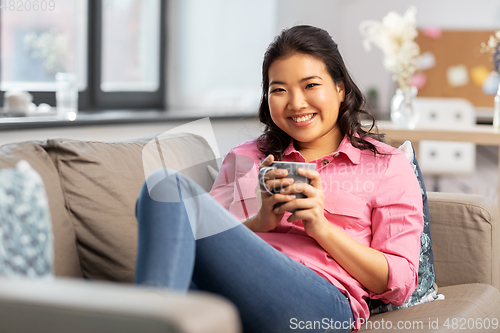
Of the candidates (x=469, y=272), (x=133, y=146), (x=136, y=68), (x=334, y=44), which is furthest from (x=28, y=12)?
(x=469, y=272)

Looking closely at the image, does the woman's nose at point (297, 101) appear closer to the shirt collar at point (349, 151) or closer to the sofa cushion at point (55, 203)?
the shirt collar at point (349, 151)

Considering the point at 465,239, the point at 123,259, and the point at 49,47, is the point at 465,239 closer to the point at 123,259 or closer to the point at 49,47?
the point at 123,259

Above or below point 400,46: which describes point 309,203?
below

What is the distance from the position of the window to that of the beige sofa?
123 centimetres

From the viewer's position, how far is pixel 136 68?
324cm

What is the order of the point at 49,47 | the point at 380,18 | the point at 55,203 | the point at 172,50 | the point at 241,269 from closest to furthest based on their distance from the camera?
the point at 241,269 → the point at 55,203 → the point at 49,47 → the point at 172,50 → the point at 380,18

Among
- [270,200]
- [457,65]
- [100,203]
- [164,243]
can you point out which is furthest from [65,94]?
[457,65]

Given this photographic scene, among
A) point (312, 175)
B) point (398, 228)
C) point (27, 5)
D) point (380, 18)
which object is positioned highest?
point (380, 18)

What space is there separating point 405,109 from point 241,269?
202 centimetres

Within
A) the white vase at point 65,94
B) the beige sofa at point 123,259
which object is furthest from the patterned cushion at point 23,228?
the white vase at point 65,94

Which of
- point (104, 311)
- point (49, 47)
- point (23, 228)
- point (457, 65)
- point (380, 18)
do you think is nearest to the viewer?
point (104, 311)

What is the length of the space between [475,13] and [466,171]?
1.61 m

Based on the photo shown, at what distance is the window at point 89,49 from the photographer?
251 centimetres

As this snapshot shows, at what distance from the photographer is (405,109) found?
2871 millimetres
